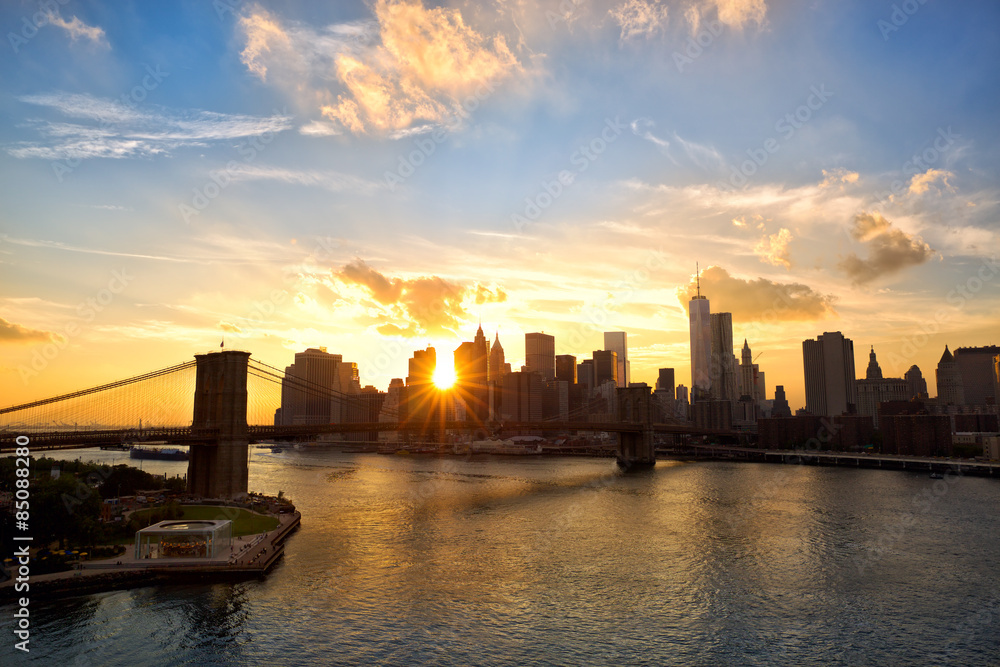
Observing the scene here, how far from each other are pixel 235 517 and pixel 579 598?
29788mm

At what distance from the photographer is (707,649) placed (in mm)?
27000

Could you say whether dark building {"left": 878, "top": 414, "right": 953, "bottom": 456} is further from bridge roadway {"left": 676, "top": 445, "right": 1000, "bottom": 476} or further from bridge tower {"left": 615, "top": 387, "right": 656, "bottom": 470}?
bridge tower {"left": 615, "top": 387, "right": 656, "bottom": 470}

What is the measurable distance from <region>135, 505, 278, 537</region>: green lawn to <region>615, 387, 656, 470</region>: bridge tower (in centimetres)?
9232

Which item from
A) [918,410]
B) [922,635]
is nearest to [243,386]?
[922,635]

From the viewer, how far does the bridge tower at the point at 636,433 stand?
135125 millimetres

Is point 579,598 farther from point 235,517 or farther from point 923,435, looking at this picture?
point 923,435

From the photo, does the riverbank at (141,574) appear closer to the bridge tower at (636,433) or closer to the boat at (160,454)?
the bridge tower at (636,433)

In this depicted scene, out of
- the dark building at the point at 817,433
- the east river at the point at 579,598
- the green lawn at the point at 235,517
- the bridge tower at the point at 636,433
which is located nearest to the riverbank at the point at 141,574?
the east river at the point at 579,598

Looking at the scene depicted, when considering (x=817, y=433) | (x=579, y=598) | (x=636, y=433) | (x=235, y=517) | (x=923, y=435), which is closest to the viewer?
(x=579, y=598)

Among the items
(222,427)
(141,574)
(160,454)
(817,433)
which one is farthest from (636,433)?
(160,454)

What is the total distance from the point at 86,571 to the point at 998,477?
11889 centimetres

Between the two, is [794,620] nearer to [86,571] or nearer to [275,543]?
[275,543]

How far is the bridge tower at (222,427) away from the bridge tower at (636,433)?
89.8m

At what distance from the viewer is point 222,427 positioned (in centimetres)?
5612
